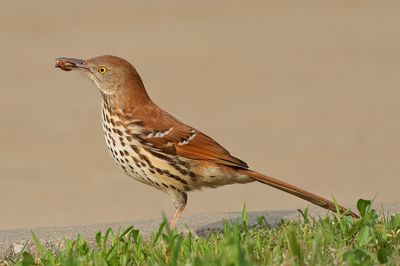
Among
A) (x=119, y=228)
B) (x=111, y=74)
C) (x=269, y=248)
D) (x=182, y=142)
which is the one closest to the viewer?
(x=269, y=248)

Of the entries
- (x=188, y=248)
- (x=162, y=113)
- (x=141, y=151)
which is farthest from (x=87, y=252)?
(x=162, y=113)

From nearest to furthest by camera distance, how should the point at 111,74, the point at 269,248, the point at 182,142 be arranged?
the point at 269,248 → the point at 182,142 → the point at 111,74

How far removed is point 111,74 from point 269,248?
7.97 ft

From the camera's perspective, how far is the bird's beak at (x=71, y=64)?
293 inches

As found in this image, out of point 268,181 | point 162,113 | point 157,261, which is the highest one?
point 162,113

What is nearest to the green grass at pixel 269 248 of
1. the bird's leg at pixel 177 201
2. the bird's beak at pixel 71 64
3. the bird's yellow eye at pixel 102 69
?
the bird's leg at pixel 177 201

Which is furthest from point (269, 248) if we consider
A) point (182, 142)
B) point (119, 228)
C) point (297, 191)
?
point (182, 142)

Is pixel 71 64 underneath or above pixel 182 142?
above

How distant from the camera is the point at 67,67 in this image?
24.5 feet

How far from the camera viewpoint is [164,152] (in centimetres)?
695

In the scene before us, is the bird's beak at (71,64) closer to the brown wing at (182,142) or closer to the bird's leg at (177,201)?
the brown wing at (182,142)

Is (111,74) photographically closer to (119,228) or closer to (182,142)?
(182,142)

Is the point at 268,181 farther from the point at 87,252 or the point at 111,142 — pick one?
the point at 87,252

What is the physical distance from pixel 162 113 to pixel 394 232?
2.24 m
